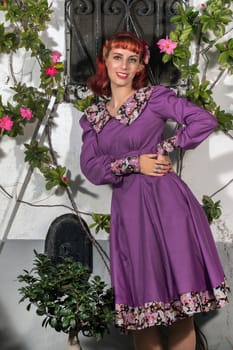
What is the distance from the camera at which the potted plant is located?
2717 millimetres

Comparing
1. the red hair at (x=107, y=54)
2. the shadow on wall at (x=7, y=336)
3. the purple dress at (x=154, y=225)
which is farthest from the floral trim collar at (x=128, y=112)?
the shadow on wall at (x=7, y=336)

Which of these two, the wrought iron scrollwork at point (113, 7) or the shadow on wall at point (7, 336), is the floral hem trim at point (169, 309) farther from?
the wrought iron scrollwork at point (113, 7)

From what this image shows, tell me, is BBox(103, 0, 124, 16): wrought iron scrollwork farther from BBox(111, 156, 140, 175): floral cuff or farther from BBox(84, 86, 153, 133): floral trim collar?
Result: BBox(111, 156, 140, 175): floral cuff

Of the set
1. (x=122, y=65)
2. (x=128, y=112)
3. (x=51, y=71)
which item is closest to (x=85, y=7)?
(x=51, y=71)

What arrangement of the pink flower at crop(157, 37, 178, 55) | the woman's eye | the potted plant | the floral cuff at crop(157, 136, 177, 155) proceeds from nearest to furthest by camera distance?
1. the potted plant
2. the floral cuff at crop(157, 136, 177, 155)
3. the woman's eye
4. the pink flower at crop(157, 37, 178, 55)

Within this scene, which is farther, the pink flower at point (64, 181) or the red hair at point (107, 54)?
the pink flower at point (64, 181)

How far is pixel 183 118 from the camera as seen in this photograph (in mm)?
2848

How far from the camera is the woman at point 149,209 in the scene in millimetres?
2799

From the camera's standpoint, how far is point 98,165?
2947 millimetres

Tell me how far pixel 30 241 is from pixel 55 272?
0.62 m

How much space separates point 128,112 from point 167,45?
527mm

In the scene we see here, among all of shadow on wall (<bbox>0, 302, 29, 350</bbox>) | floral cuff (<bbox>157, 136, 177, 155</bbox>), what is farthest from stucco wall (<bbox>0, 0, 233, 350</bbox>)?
floral cuff (<bbox>157, 136, 177, 155</bbox>)

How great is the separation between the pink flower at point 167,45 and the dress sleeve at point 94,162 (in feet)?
1.78

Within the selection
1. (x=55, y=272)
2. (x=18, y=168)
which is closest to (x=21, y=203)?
(x=18, y=168)
